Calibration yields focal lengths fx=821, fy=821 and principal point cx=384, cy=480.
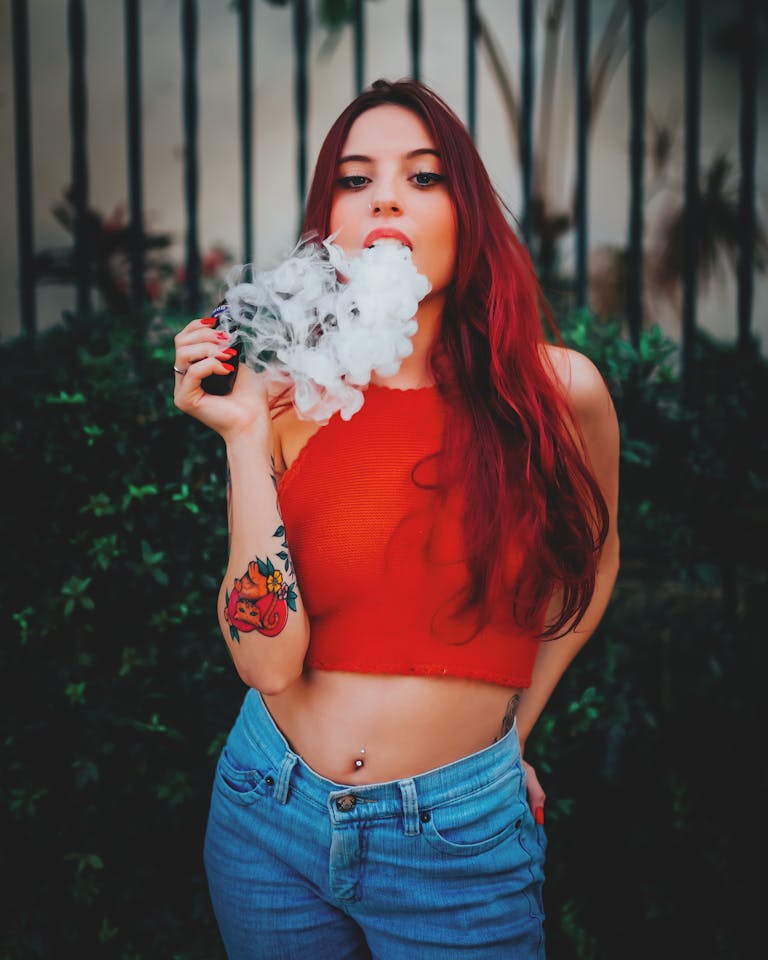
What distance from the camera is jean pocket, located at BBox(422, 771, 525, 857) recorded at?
147 cm

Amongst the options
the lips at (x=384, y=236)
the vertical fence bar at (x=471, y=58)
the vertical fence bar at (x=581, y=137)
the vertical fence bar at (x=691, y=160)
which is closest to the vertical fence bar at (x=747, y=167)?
the vertical fence bar at (x=691, y=160)

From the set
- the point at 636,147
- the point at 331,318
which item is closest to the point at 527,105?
the point at 636,147

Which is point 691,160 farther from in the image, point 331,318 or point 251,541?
point 251,541

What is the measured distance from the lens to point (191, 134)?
3.23 m

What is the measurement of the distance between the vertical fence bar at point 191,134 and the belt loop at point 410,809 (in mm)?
2196

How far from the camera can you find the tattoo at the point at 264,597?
1.51 meters

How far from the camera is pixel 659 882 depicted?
2.67 m

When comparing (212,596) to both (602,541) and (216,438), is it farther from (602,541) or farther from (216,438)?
(602,541)

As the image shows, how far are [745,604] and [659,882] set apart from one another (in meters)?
0.96

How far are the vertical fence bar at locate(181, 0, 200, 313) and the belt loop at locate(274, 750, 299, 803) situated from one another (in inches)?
80.8

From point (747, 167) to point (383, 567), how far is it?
274cm

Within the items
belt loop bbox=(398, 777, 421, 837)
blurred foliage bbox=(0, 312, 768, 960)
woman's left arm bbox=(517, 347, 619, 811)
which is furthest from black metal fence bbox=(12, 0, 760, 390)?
belt loop bbox=(398, 777, 421, 837)

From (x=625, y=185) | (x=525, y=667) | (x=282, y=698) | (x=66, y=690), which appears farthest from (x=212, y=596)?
(x=625, y=185)

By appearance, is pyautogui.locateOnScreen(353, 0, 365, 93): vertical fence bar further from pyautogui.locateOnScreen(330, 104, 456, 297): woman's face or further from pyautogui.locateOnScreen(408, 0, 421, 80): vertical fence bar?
pyautogui.locateOnScreen(330, 104, 456, 297): woman's face
